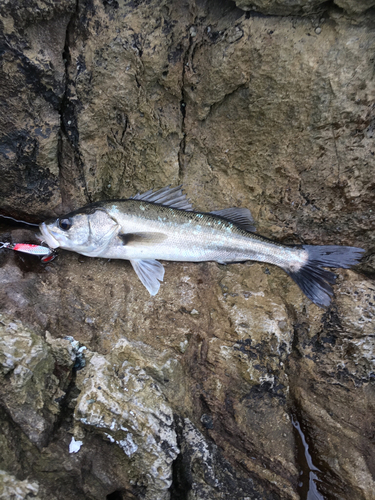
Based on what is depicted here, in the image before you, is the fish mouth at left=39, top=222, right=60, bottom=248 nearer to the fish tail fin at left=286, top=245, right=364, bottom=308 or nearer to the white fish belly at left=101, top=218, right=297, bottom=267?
the white fish belly at left=101, top=218, right=297, bottom=267

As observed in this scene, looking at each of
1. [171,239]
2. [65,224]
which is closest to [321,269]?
[171,239]

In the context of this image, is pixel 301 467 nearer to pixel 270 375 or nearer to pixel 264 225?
pixel 270 375

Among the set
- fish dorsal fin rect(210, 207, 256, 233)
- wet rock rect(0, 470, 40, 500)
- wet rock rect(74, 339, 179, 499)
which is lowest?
wet rock rect(0, 470, 40, 500)

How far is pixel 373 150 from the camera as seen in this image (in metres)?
3.14

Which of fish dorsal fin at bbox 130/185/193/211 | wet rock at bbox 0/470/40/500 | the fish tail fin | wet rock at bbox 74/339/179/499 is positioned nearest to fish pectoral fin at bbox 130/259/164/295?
fish dorsal fin at bbox 130/185/193/211

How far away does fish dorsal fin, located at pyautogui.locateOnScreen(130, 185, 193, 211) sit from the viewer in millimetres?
3646

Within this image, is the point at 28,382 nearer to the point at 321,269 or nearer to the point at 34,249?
the point at 34,249

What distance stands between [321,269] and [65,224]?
270 centimetres

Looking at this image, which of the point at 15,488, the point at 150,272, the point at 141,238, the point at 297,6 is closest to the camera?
the point at 15,488

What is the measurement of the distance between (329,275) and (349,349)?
0.72 metres

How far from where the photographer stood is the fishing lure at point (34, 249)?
323 centimetres

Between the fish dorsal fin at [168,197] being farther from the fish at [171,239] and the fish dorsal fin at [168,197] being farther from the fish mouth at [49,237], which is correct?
the fish mouth at [49,237]

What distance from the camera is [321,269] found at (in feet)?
10.8

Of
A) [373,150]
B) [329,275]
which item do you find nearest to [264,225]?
[329,275]
